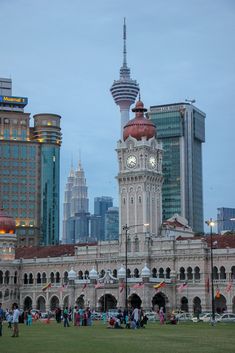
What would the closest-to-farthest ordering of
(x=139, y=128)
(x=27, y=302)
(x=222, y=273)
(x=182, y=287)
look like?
(x=222, y=273) → (x=182, y=287) → (x=139, y=128) → (x=27, y=302)

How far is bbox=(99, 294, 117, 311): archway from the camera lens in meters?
116

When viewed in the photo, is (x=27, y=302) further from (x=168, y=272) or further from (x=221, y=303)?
(x=221, y=303)

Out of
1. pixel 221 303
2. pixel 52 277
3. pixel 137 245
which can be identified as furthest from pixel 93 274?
pixel 221 303

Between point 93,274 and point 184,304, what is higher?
point 93,274

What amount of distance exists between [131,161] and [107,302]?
78.0 feet

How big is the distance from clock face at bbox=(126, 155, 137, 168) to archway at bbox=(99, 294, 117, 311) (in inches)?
874

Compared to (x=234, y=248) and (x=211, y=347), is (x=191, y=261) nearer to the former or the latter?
(x=234, y=248)

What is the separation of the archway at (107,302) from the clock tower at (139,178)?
1139 centimetres

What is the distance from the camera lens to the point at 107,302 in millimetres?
117438

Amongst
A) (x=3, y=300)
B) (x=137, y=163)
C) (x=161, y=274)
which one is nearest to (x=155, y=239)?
(x=161, y=274)

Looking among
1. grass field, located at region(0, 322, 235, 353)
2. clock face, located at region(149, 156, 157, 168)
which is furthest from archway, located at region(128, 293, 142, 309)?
grass field, located at region(0, 322, 235, 353)

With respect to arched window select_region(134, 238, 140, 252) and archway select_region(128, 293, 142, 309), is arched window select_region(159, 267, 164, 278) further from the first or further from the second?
archway select_region(128, 293, 142, 309)

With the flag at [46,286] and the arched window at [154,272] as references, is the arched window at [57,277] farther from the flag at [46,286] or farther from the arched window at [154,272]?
the arched window at [154,272]

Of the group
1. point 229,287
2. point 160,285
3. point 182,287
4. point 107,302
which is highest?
point 160,285
